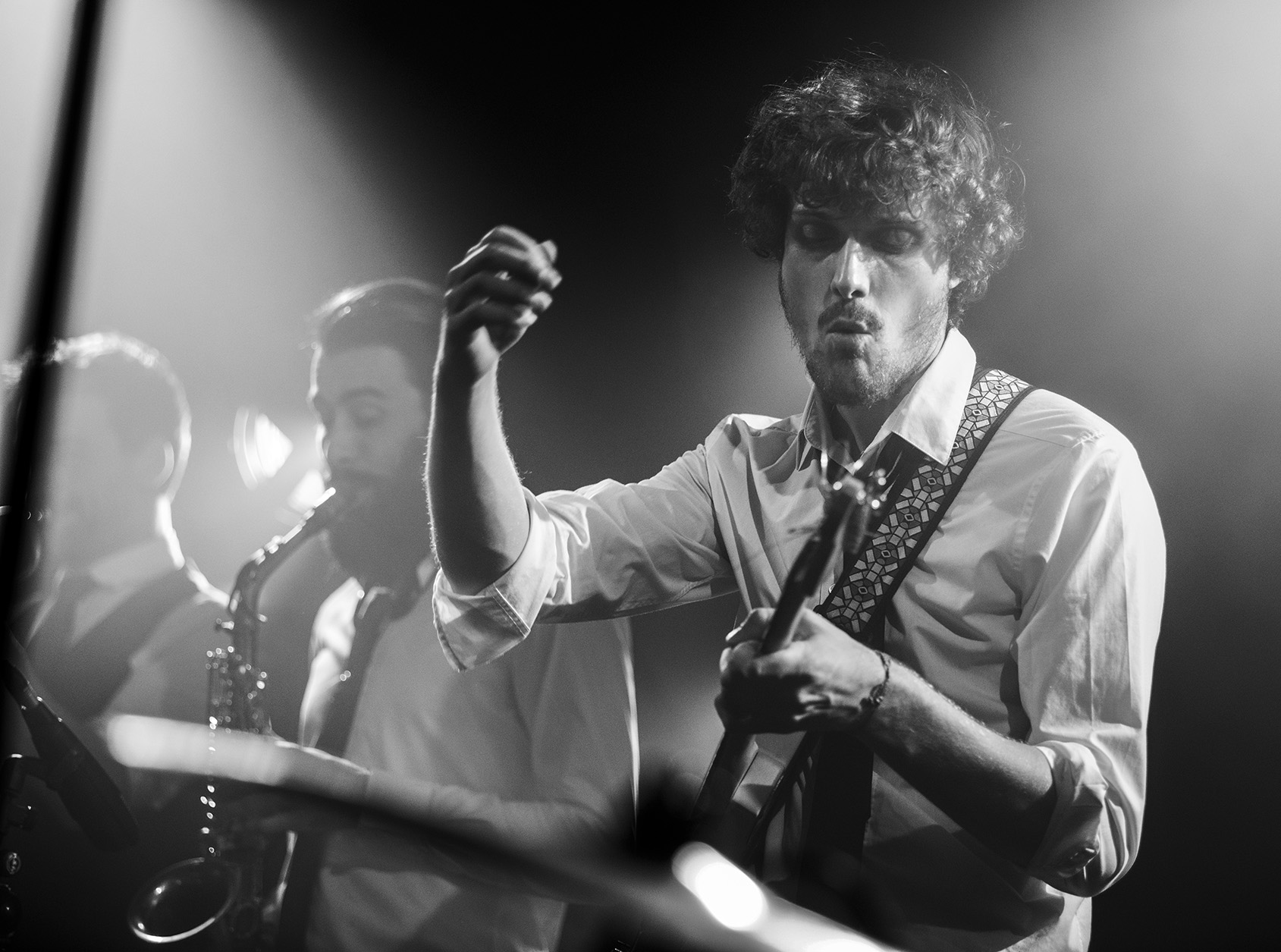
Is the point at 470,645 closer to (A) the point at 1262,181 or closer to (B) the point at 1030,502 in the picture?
(B) the point at 1030,502

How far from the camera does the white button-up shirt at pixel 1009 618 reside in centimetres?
126

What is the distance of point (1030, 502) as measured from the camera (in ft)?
4.47

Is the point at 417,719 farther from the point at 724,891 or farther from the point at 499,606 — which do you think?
the point at 724,891

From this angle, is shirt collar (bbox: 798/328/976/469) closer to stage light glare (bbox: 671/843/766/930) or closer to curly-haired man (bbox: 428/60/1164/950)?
curly-haired man (bbox: 428/60/1164/950)

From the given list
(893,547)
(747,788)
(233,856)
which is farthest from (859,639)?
(233,856)

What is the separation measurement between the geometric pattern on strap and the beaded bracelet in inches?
7.9

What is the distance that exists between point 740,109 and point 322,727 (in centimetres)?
136

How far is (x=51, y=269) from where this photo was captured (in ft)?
7.88

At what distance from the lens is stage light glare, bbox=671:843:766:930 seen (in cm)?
41

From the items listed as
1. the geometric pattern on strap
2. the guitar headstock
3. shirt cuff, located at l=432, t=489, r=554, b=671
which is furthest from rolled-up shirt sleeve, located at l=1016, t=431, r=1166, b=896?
shirt cuff, located at l=432, t=489, r=554, b=671

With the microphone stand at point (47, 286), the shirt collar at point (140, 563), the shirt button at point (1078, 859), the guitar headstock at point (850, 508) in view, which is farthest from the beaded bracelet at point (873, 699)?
the microphone stand at point (47, 286)

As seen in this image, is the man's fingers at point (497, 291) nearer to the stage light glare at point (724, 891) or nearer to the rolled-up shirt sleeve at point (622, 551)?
the rolled-up shirt sleeve at point (622, 551)

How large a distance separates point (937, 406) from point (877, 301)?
0.59ft

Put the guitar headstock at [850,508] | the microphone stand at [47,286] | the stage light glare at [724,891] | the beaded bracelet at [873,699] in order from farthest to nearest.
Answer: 1. the microphone stand at [47,286]
2. the beaded bracelet at [873,699]
3. the guitar headstock at [850,508]
4. the stage light glare at [724,891]
